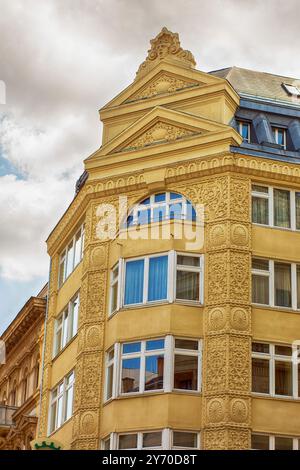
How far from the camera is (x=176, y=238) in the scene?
3606cm

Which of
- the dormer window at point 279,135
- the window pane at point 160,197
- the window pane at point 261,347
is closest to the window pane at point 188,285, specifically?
the window pane at point 261,347

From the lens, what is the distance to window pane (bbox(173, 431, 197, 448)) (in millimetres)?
33844

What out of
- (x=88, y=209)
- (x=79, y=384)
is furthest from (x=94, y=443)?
(x=88, y=209)

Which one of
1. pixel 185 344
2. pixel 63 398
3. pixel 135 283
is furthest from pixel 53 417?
pixel 185 344

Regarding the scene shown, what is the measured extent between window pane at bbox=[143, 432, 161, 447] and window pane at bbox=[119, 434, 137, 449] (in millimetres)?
343

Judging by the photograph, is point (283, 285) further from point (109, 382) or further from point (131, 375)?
point (109, 382)

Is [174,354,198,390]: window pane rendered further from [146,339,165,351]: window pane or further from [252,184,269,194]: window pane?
[252,184,269,194]: window pane

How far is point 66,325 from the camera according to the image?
1575 inches

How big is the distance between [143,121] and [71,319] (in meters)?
7.26

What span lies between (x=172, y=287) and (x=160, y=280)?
0.58m

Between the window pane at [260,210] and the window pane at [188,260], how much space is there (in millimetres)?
2318

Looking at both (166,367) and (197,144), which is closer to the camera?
(166,367)
